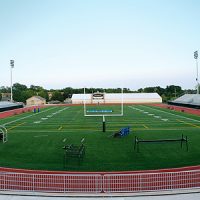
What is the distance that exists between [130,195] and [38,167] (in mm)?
5445

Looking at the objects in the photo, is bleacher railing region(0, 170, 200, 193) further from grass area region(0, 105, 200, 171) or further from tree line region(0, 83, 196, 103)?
tree line region(0, 83, 196, 103)

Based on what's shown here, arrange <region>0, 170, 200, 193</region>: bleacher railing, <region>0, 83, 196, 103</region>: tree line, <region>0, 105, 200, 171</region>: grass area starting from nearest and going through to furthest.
Result: <region>0, 170, 200, 193</region>: bleacher railing < <region>0, 105, 200, 171</region>: grass area < <region>0, 83, 196, 103</region>: tree line

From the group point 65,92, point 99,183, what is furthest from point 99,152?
point 65,92

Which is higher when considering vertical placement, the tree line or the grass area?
the tree line

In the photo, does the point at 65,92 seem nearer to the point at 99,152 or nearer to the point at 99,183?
the point at 99,152

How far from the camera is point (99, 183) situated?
32.3 feet

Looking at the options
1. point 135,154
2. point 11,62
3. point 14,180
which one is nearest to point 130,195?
point 14,180

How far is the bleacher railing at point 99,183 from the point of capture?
9.68 meters

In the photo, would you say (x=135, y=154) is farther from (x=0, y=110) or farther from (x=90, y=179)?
(x=0, y=110)

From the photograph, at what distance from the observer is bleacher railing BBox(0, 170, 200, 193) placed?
381 inches

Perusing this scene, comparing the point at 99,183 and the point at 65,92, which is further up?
the point at 65,92

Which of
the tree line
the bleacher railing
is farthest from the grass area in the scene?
the tree line

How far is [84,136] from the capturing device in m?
21.5

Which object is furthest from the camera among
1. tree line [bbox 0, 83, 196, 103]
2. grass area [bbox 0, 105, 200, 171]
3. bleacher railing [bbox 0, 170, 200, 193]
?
tree line [bbox 0, 83, 196, 103]
